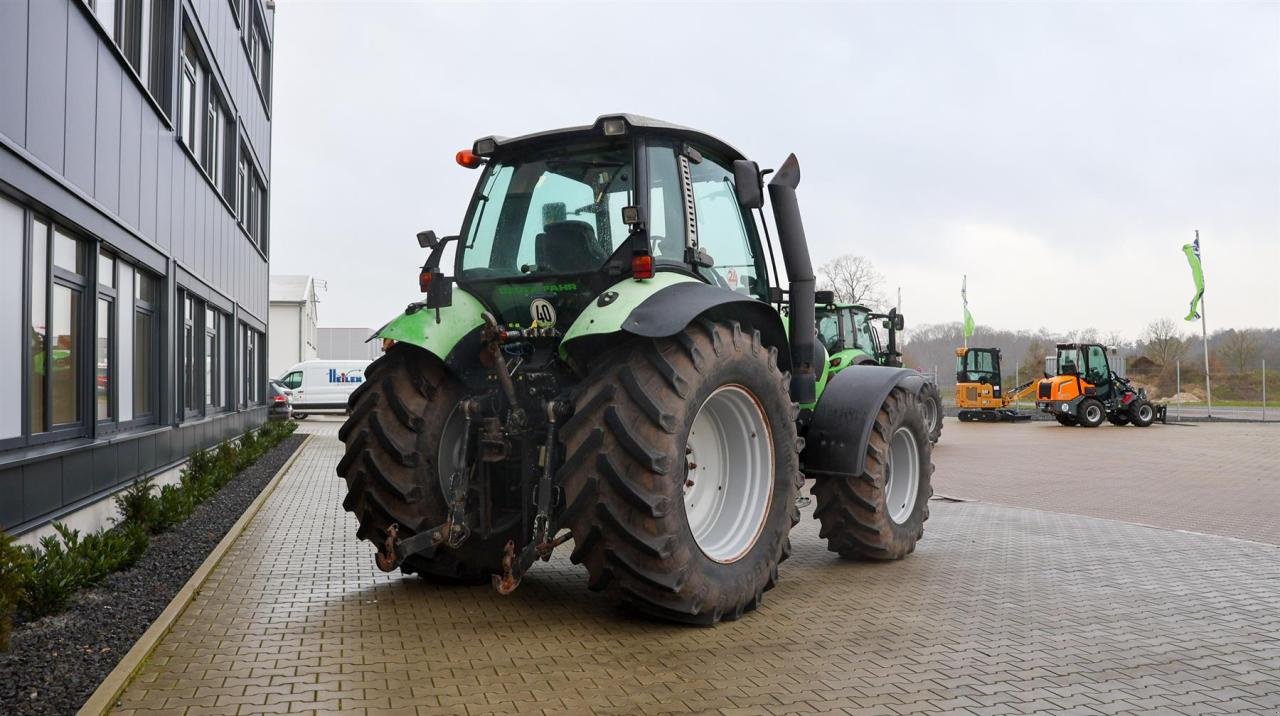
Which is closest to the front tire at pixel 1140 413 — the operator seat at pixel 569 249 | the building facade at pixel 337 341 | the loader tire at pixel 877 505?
the loader tire at pixel 877 505

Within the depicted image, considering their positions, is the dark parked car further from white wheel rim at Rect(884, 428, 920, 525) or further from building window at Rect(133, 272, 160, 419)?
white wheel rim at Rect(884, 428, 920, 525)

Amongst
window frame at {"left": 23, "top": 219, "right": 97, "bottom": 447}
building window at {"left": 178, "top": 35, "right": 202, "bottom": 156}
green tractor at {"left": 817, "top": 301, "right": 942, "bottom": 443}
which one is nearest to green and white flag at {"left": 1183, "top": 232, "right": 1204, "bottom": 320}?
green tractor at {"left": 817, "top": 301, "right": 942, "bottom": 443}

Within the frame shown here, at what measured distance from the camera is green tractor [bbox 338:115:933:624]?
178 inches

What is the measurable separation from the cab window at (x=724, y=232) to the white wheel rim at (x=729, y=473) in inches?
34.3

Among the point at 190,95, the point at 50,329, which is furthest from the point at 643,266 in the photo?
the point at 190,95

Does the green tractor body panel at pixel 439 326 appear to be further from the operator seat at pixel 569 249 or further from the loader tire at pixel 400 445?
the operator seat at pixel 569 249

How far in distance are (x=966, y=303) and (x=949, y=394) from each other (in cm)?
1812

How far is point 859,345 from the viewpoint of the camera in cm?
1700

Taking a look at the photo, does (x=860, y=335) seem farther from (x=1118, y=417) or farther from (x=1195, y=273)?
(x=1195, y=273)

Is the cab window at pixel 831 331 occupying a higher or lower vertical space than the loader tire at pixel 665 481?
higher

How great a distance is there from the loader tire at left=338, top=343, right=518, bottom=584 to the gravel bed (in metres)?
1.29

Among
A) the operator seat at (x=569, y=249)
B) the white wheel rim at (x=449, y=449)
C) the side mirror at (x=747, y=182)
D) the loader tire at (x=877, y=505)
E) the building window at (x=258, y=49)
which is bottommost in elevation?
the loader tire at (x=877, y=505)

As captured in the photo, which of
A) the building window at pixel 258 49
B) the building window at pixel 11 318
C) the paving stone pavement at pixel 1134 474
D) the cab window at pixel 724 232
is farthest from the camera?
the building window at pixel 258 49

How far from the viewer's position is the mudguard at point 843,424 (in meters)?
6.30
